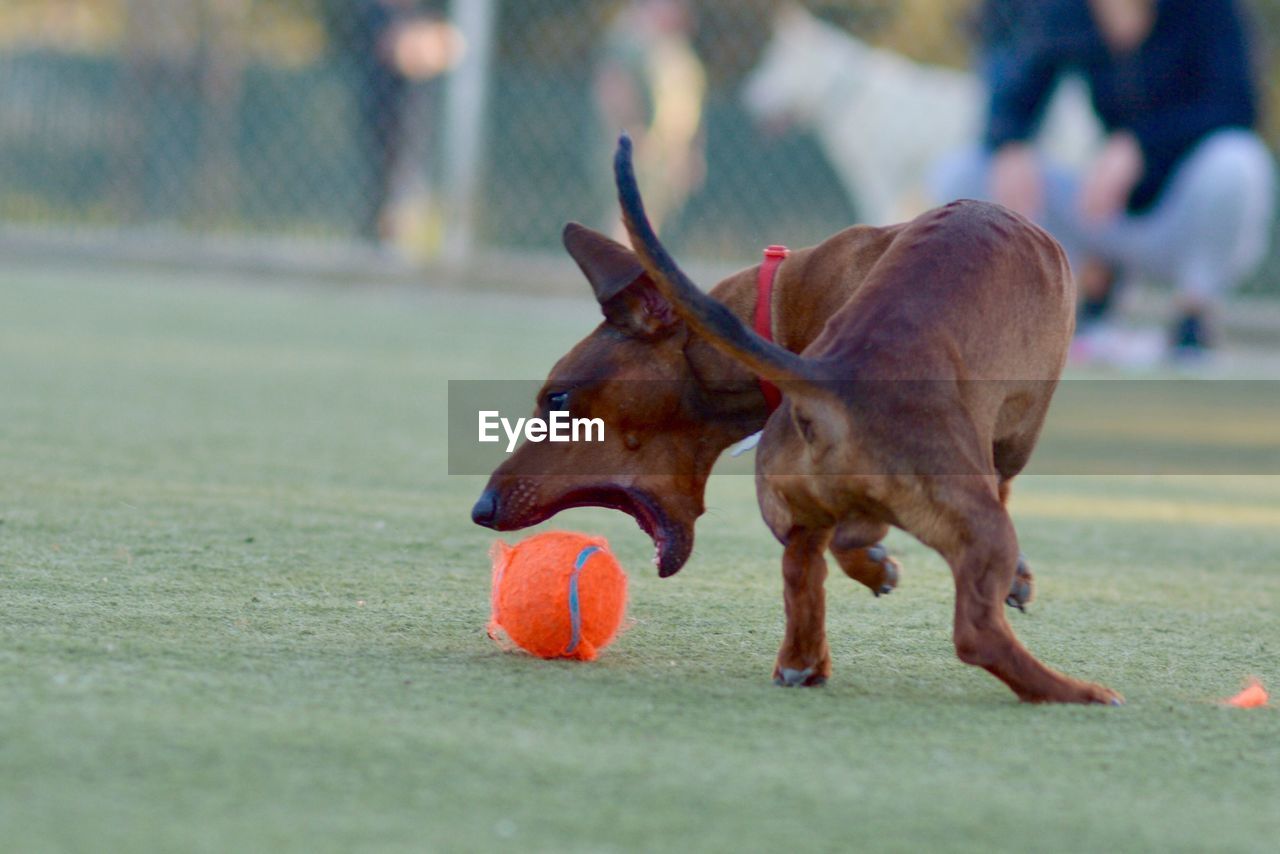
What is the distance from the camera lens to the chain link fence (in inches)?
323

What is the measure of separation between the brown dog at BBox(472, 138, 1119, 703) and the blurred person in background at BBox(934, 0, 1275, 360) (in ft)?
14.5

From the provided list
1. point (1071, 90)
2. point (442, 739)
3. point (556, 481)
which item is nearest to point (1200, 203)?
point (1071, 90)

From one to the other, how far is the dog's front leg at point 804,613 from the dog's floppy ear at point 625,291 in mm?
357

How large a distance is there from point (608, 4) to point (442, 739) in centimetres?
1000

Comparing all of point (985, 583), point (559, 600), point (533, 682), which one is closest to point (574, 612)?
point (559, 600)

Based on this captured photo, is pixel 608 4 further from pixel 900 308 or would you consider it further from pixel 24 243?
pixel 900 308

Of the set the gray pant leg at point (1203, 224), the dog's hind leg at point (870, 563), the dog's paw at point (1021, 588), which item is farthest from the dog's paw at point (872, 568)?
the gray pant leg at point (1203, 224)

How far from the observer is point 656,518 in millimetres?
2207

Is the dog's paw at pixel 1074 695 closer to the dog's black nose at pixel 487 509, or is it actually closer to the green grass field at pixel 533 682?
the green grass field at pixel 533 682

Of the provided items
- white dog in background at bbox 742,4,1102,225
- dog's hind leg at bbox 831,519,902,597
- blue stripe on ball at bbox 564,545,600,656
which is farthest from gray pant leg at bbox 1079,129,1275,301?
blue stripe on ball at bbox 564,545,600,656

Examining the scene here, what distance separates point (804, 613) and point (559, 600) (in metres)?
0.28

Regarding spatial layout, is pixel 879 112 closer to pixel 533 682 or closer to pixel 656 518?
pixel 656 518

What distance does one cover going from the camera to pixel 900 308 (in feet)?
6.53

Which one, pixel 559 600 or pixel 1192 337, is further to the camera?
pixel 1192 337
